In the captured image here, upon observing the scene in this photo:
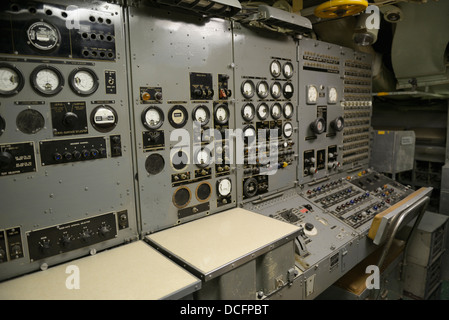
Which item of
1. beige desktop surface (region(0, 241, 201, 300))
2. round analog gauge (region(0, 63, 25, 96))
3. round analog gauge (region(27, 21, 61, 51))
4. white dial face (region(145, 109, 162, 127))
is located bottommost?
beige desktop surface (region(0, 241, 201, 300))

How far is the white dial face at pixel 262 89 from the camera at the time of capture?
268 centimetres

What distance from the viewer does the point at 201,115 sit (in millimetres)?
2299

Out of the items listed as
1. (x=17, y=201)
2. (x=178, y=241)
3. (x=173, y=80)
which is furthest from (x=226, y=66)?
(x=17, y=201)

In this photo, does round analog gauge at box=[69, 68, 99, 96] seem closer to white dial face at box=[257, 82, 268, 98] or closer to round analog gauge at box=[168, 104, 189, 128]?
round analog gauge at box=[168, 104, 189, 128]

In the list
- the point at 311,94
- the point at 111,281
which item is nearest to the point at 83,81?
the point at 111,281

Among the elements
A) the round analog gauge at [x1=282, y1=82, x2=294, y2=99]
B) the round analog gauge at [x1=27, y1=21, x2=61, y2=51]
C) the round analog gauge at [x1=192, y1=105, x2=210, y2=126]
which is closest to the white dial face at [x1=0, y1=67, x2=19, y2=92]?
the round analog gauge at [x1=27, y1=21, x2=61, y2=51]

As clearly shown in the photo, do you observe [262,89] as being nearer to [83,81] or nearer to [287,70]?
[287,70]

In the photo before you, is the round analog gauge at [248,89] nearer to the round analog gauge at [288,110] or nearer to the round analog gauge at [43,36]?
the round analog gauge at [288,110]

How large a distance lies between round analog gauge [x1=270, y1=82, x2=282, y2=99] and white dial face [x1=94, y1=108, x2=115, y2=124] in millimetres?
1519

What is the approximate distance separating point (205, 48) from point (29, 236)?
1.68m

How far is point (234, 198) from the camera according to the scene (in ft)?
8.55

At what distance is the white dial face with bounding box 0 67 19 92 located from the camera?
1.48 m
